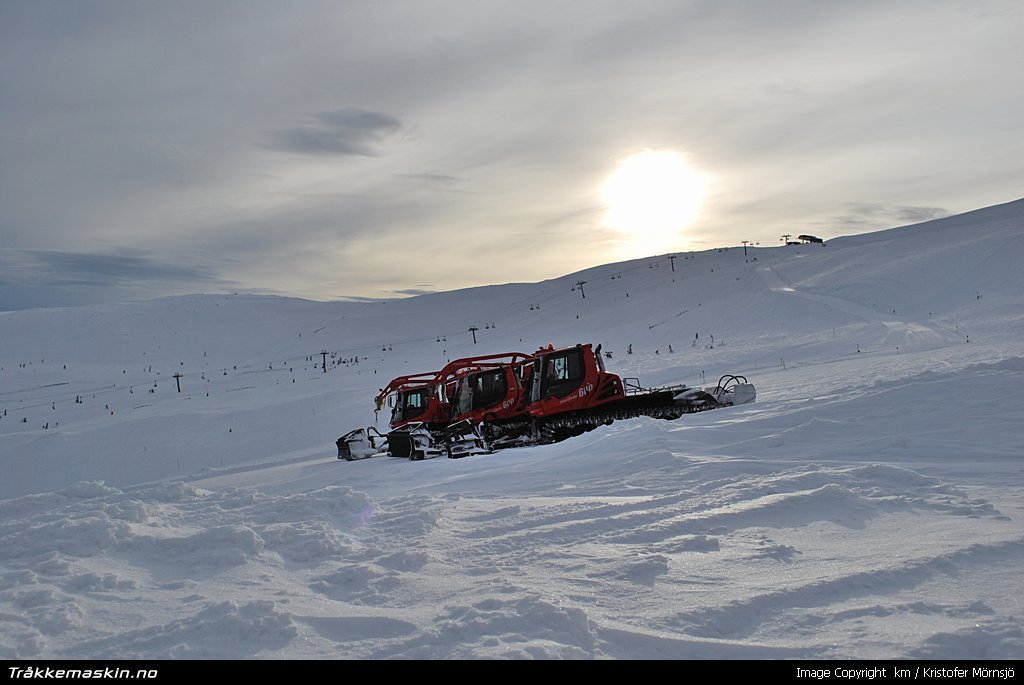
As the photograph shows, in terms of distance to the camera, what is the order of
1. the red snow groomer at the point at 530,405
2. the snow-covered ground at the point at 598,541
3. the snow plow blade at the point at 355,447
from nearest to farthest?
the snow-covered ground at the point at 598,541
the red snow groomer at the point at 530,405
the snow plow blade at the point at 355,447

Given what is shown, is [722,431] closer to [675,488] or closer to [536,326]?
[675,488]

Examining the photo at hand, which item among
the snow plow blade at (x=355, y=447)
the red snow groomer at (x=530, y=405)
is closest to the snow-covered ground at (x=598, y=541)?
the snow plow blade at (x=355, y=447)

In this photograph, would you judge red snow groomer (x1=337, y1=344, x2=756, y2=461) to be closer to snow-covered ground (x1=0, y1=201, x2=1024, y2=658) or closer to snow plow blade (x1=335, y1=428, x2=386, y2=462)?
snow plow blade (x1=335, y1=428, x2=386, y2=462)

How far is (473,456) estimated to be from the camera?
45.5ft

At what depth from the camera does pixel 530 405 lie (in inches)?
626

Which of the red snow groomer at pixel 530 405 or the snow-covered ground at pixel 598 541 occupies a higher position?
the red snow groomer at pixel 530 405

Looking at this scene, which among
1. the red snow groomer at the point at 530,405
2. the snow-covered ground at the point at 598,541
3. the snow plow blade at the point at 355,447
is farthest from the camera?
the snow plow blade at the point at 355,447

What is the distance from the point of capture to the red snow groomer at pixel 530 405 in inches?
595

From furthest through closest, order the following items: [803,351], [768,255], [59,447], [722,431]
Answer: [768,255] < [803,351] < [59,447] < [722,431]

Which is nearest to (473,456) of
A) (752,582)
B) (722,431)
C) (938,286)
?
(722,431)

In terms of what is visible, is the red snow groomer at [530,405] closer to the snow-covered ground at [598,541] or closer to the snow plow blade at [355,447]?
the snow plow blade at [355,447]

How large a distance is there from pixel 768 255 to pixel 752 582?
57.9m

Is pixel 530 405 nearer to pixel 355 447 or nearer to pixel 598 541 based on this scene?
pixel 355 447

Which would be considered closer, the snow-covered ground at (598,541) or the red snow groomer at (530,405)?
the snow-covered ground at (598,541)
